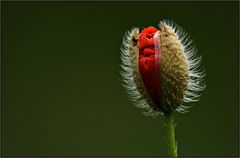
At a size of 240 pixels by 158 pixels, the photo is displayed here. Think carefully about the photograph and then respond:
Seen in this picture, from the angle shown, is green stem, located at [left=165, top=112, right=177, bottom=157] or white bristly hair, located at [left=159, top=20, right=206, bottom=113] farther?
white bristly hair, located at [left=159, top=20, right=206, bottom=113]

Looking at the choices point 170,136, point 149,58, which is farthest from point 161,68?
point 170,136

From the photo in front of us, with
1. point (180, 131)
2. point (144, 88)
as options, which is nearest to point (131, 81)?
point (144, 88)

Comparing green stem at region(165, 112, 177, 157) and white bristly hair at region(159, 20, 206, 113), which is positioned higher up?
white bristly hair at region(159, 20, 206, 113)

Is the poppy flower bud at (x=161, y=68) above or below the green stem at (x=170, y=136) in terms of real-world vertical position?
above

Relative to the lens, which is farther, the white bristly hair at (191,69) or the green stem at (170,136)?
the white bristly hair at (191,69)

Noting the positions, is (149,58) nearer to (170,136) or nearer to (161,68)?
(161,68)

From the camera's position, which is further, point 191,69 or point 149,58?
point 191,69

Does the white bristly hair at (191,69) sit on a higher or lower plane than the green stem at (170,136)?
higher
